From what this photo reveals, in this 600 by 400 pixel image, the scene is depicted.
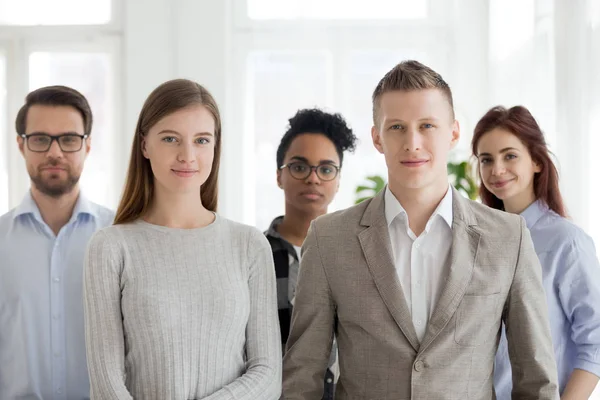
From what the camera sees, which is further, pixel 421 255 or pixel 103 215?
pixel 103 215

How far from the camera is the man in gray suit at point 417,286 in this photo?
5.77 feet

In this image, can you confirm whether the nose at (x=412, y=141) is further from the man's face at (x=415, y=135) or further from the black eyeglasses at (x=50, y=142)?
the black eyeglasses at (x=50, y=142)

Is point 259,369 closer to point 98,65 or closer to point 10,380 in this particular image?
point 10,380

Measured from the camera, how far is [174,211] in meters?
1.97

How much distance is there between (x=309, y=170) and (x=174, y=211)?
0.64m

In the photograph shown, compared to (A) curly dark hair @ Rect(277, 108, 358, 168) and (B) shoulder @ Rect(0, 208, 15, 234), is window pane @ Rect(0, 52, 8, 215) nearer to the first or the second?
(B) shoulder @ Rect(0, 208, 15, 234)

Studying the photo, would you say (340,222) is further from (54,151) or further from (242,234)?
(54,151)

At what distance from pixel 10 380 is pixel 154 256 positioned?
0.81 metres

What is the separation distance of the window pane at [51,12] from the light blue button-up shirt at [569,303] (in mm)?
4674

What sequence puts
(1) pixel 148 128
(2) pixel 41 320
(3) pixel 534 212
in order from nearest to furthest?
1. (1) pixel 148 128
2. (2) pixel 41 320
3. (3) pixel 534 212

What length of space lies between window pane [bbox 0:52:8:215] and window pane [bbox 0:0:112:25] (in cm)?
36

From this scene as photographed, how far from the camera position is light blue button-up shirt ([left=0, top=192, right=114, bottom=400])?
2285 millimetres

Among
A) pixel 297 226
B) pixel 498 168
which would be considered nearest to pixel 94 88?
pixel 297 226

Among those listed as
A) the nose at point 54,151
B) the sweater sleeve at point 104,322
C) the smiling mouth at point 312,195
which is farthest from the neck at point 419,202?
the nose at point 54,151
